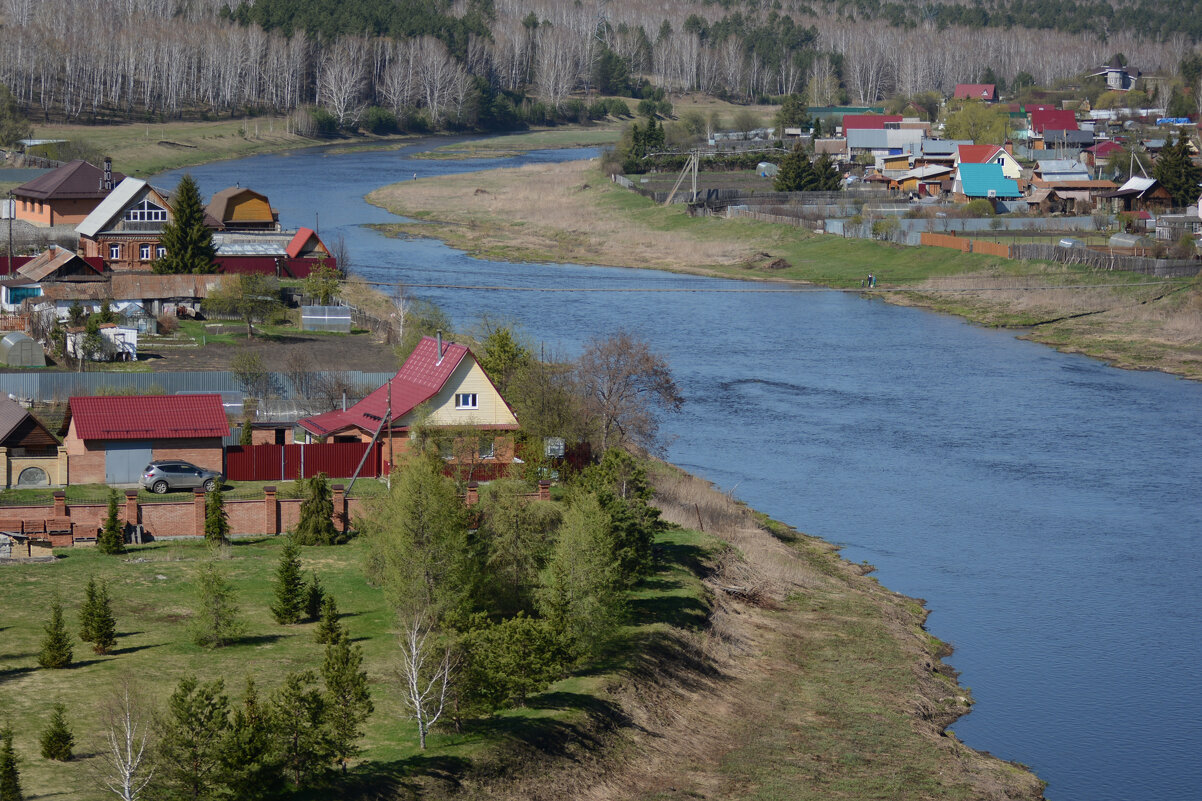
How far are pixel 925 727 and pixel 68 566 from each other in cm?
1822

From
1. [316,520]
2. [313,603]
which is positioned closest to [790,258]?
[316,520]

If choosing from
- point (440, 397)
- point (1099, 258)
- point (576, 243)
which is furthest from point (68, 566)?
point (576, 243)

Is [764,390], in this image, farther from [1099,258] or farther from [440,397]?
[1099,258]

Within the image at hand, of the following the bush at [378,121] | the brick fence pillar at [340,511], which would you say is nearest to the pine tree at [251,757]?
the brick fence pillar at [340,511]

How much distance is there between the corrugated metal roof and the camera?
140 ft

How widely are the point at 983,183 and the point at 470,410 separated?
8037 centimetres

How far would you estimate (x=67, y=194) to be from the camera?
82.2 m

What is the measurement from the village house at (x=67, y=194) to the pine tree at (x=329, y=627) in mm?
61822

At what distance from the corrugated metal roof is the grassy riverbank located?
39.2m

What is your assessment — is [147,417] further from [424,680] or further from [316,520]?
[424,680]

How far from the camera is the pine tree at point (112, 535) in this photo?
Result: 1278 inches

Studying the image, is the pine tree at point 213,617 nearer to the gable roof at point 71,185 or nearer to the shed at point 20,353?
the shed at point 20,353

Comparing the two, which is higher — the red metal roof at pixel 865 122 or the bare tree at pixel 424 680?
the red metal roof at pixel 865 122

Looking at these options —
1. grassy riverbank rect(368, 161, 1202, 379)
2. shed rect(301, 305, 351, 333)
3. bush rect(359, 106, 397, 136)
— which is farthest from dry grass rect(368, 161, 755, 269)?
bush rect(359, 106, 397, 136)
